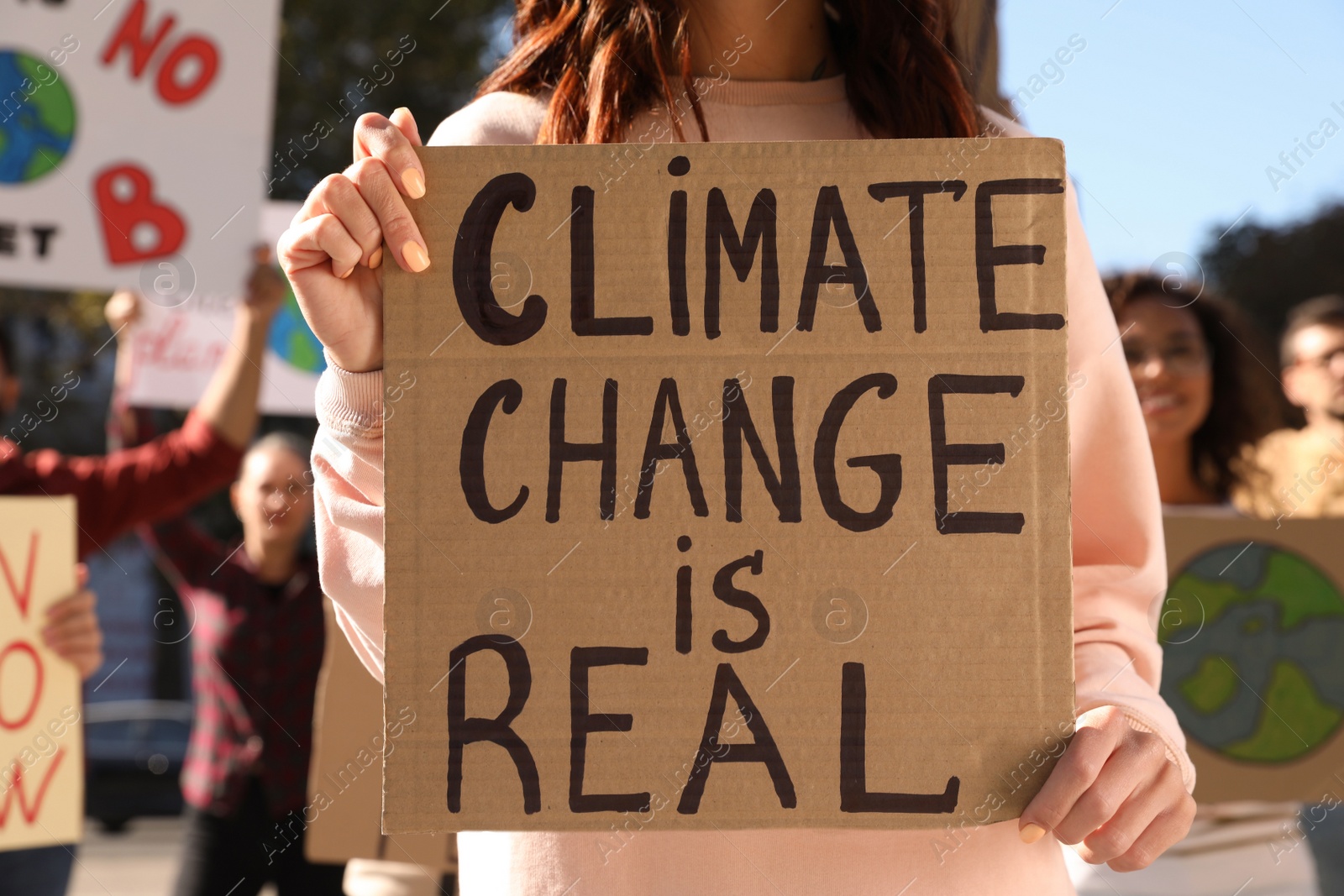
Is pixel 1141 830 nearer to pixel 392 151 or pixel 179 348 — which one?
pixel 392 151

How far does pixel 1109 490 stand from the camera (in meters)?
1.29

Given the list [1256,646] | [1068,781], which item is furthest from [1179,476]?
[1068,781]

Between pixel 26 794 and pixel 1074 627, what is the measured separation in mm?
2163

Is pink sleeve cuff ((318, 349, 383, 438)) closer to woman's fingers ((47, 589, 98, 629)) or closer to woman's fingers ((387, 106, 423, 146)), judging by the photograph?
woman's fingers ((387, 106, 423, 146))

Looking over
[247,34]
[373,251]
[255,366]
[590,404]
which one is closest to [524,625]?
[590,404]

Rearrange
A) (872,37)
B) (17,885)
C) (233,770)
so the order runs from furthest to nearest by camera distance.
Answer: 1. (233,770)
2. (17,885)
3. (872,37)

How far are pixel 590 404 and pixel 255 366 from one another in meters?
2.66

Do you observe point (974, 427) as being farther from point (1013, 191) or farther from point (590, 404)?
point (590, 404)

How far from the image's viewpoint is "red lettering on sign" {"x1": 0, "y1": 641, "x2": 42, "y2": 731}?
2.53m

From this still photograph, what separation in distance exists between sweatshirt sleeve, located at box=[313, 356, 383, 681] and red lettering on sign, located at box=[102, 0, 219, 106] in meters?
2.58

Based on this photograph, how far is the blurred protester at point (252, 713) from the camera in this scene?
3768mm

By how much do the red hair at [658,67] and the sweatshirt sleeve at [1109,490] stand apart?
0.72 ft

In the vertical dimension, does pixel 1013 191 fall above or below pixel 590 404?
above

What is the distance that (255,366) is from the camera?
142 inches
